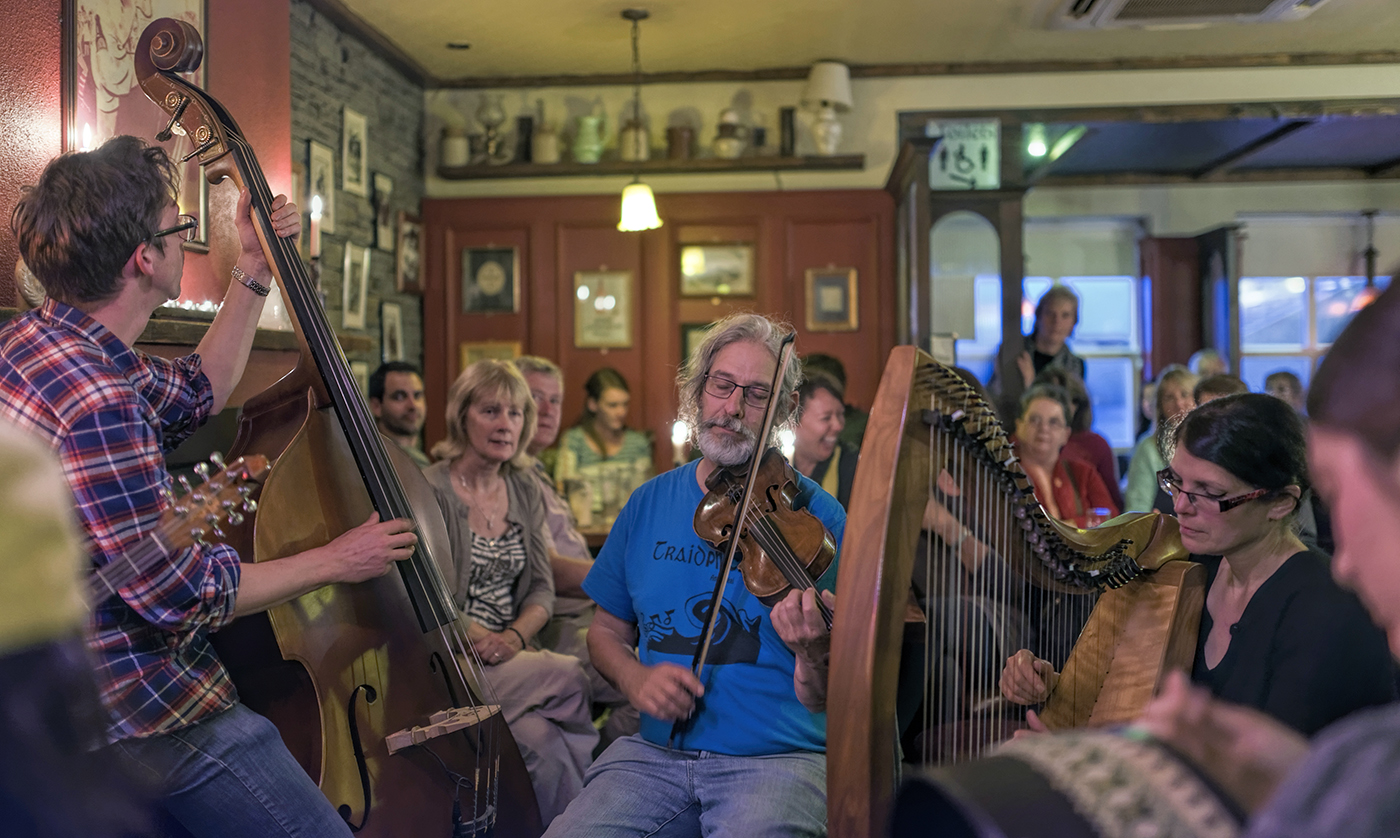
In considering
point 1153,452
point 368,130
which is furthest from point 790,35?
point 1153,452

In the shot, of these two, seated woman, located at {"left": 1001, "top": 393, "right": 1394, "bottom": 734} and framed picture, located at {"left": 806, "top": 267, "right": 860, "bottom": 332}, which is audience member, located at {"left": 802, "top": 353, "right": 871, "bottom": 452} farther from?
seated woman, located at {"left": 1001, "top": 393, "right": 1394, "bottom": 734}

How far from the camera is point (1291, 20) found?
5309 millimetres

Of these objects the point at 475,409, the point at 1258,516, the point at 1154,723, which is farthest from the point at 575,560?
the point at 1154,723

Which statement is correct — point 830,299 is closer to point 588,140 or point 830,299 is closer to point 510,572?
point 588,140

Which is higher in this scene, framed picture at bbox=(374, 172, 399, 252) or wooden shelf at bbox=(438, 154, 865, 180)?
wooden shelf at bbox=(438, 154, 865, 180)

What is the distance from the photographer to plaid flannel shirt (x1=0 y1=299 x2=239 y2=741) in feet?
4.39

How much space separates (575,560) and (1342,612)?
2.28 metres

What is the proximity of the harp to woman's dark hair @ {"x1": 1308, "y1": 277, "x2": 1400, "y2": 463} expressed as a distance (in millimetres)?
433

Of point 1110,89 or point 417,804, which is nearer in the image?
point 417,804

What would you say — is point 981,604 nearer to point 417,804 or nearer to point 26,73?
point 417,804

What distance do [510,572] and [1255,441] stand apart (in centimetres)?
198

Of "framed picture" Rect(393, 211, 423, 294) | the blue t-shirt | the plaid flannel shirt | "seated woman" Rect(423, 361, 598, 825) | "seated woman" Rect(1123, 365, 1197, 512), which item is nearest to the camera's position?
the plaid flannel shirt

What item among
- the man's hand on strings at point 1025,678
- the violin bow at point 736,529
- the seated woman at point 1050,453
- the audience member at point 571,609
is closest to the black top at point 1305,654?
the man's hand on strings at point 1025,678

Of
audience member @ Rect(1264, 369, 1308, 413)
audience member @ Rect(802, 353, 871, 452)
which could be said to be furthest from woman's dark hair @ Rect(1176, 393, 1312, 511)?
audience member @ Rect(1264, 369, 1308, 413)
